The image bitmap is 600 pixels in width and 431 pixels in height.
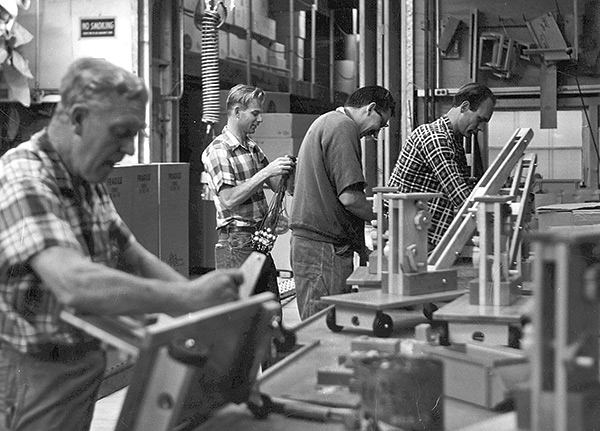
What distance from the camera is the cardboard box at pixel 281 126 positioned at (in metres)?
7.83

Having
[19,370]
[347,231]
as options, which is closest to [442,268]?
[347,231]

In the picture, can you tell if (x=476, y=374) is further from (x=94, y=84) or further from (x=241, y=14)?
(x=241, y=14)

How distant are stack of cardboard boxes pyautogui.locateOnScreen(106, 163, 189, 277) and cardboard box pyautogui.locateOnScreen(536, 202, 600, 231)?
218 cm

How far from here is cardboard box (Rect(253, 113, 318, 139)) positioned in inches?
308

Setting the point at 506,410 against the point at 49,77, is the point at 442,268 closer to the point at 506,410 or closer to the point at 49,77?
the point at 506,410

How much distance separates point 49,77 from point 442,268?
349 cm

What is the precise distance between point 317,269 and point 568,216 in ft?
4.40

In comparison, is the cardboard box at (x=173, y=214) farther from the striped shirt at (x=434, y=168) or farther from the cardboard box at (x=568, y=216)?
the cardboard box at (x=568, y=216)

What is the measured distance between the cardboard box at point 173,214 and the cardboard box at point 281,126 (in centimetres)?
209

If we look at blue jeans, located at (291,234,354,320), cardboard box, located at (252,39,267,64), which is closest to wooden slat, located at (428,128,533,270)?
blue jeans, located at (291,234,354,320)

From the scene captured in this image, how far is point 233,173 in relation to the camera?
4414 millimetres

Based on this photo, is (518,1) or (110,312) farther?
(518,1)

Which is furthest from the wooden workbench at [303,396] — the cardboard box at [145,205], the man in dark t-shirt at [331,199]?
the cardboard box at [145,205]

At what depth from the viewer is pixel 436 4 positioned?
705cm
